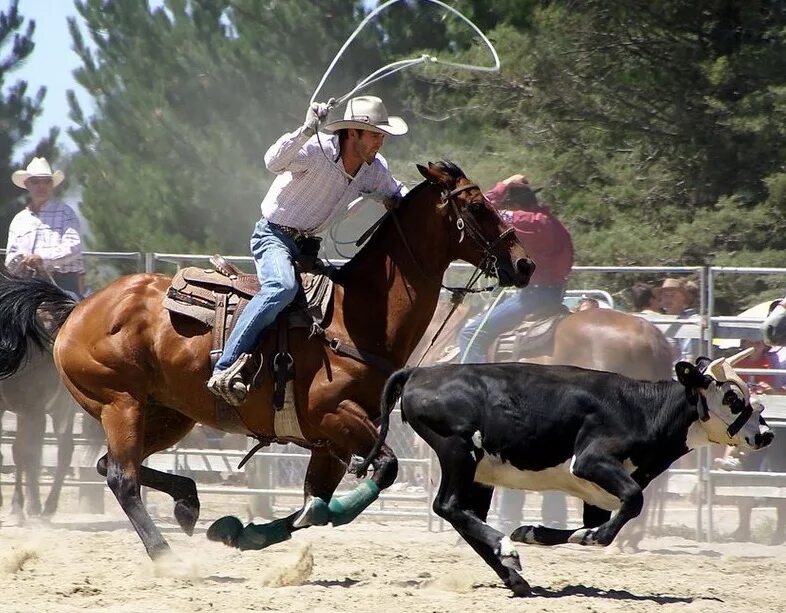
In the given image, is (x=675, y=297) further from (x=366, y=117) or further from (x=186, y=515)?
(x=186, y=515)

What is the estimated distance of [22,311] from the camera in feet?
24.9

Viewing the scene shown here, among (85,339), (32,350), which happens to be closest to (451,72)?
(32,350)

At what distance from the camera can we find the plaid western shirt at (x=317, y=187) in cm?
649

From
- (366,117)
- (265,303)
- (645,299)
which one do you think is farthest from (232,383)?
(645,299)

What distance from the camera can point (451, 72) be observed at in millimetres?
14523

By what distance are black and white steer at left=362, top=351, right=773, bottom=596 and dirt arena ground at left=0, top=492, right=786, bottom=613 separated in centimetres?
42

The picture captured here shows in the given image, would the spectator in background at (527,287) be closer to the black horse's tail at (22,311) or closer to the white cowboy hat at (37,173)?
the black horse's tail at (22,311)

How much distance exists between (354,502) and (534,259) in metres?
3.29

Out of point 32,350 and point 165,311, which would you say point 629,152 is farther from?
point 165,311

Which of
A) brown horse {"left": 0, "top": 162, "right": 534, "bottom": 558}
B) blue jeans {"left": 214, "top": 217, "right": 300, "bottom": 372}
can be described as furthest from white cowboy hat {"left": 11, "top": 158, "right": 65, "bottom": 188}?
blue jeans {"left": 214, "top": 217, "right": 300, "bottom": 372}

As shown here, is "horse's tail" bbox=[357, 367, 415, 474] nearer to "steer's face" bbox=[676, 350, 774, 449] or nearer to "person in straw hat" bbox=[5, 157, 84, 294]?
"steer's face" bbox=[676, 350, 774, 449]

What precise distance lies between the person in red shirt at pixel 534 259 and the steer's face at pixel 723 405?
3022mm

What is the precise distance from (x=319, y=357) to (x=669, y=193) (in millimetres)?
8317

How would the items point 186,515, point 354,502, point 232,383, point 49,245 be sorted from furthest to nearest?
1. point 49,245
2. point 186,515
3. point 232,383
4. point 354,502
